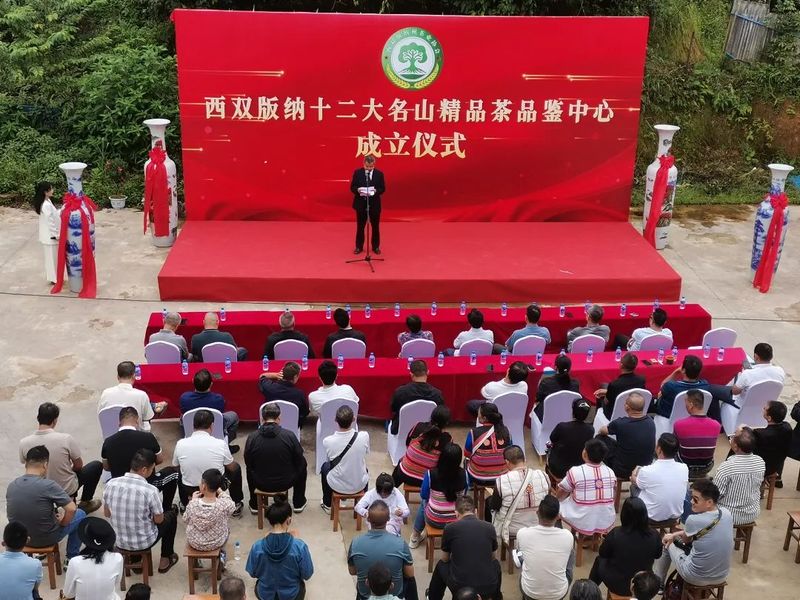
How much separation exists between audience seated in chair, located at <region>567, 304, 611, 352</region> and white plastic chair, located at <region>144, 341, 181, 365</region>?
3.57m

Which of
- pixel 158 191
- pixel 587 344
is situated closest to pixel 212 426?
pixel 587 344

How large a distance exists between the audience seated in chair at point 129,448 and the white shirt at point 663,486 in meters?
3.30

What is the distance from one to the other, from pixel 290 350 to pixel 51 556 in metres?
2.82

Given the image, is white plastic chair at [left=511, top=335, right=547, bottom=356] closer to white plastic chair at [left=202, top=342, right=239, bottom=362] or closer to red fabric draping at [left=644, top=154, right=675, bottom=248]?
white plastic chair at [left=202, top=342, right=239, bottom=362]

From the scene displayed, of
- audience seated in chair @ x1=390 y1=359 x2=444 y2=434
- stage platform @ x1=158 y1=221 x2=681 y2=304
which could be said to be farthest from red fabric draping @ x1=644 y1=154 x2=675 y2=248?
audience seated in chair @ x1=390 y1=359 x2=444 y2=434

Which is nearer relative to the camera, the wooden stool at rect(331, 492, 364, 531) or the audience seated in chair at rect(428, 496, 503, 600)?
the audience seated in chair at rect(428, 496, 503, 600)

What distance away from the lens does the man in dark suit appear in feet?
37.8

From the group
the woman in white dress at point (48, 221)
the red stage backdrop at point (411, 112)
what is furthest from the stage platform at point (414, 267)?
the woman in white dress at point (48, 221)

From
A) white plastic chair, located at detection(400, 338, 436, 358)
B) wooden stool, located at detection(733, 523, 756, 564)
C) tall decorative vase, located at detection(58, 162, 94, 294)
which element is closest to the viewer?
wooden stool, located at detection(733, 523, 756, 564)

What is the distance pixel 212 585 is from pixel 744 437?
3.79m

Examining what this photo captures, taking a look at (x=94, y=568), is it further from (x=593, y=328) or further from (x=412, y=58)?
(x=412, y=58)

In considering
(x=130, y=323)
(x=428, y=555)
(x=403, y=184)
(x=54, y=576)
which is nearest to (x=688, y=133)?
(x=403, y=184)

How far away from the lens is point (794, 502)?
26.3ft

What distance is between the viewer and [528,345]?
9.05m
